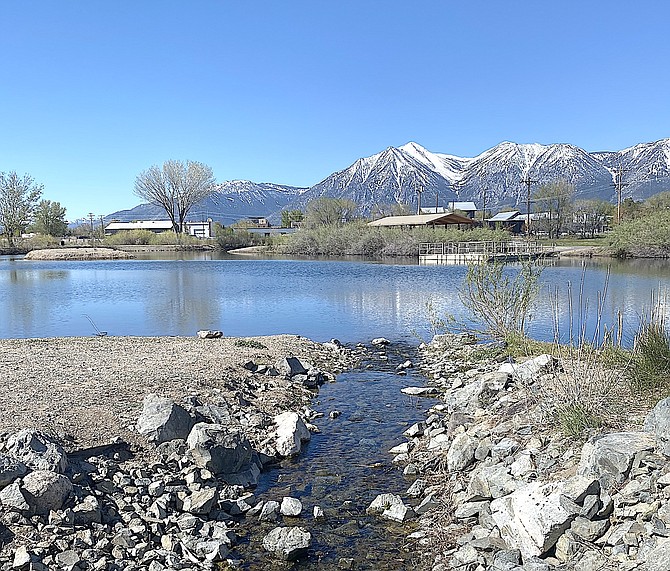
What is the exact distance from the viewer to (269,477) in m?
8.08

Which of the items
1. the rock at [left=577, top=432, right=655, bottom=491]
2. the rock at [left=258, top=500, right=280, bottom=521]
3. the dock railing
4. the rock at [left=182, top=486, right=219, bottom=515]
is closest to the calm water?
the rock at [left=577, top=432, right=655, bottom=491]

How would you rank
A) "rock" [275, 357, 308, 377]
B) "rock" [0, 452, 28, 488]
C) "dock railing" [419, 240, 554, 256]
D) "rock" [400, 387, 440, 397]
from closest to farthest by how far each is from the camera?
"rock" [0, 452, 28, 488] < "rock" [400, 387, 440, 397] < "rock" [275, 357, 308, 377] < "dock railing" [419, 240, 554, 256]

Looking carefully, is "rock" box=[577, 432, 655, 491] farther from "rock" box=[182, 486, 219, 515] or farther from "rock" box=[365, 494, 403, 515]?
"rock" box=[182, 486, 219, 515]

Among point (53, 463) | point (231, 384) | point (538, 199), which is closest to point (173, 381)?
point (231, 384)

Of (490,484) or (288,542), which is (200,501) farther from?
(490,484)

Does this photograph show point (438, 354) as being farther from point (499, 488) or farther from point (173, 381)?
point (499, 488)

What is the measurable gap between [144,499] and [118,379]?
159 inches

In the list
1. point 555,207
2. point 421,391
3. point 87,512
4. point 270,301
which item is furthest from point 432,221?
point 87,512

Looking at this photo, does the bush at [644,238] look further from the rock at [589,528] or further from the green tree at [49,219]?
the green tree at [49,219]

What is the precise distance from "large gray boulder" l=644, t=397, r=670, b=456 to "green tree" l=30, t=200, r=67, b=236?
303ft

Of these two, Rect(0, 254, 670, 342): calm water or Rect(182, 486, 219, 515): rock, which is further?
Rect(0, 254, 670, 342): calm water

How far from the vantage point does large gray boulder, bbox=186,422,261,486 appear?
7.65m

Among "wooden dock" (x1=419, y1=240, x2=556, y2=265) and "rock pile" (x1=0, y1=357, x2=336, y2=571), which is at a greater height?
"wooden dock" (x1=419, y1=240, x2=556, y2=265)

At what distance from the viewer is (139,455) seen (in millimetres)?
7715
